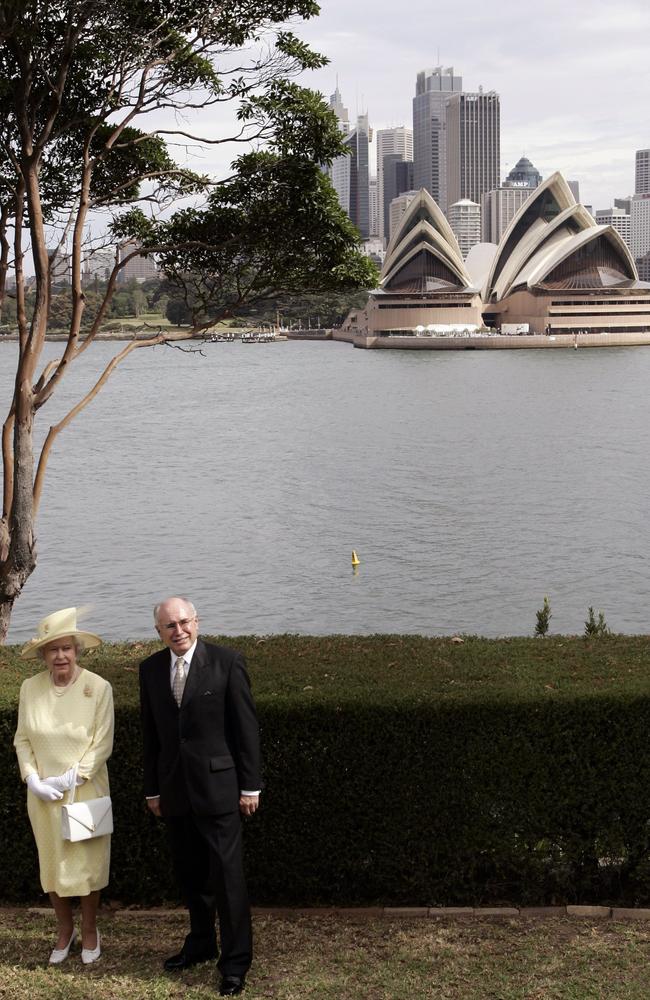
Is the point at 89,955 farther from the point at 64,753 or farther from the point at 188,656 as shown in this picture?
the point at 188,656

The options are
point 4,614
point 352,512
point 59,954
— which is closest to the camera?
point 59,954

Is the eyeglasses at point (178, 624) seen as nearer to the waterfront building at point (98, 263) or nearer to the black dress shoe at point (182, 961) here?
the black dress shoe at point (182, 961)

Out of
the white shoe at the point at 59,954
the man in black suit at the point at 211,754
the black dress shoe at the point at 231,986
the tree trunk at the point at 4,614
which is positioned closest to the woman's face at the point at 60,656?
Answer: the man in black suit at the point at 211,754

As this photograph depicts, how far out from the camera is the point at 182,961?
3104 mm

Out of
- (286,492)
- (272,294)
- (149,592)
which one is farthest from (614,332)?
(272,294)

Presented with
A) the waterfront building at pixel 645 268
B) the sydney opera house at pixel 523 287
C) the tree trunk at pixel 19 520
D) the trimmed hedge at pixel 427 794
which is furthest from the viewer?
the waterfront building at pixel 645 268

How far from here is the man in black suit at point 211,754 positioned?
9.84 ft

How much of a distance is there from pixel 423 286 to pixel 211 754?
84.8 metres

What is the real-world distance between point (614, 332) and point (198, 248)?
80.5 m

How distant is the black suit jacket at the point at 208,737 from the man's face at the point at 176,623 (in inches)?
2.6

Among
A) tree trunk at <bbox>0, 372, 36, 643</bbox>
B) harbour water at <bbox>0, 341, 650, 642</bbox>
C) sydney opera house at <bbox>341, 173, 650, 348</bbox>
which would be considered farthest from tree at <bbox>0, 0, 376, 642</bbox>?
sydney opera house at <bbox>341, 173, 650, 348</bbox>

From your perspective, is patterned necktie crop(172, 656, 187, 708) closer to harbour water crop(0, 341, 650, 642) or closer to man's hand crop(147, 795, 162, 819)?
man's hand crop(147, 795, 162, 819)

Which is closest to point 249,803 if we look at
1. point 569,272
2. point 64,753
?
point 64,753

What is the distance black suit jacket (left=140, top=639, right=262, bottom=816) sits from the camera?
300cm
